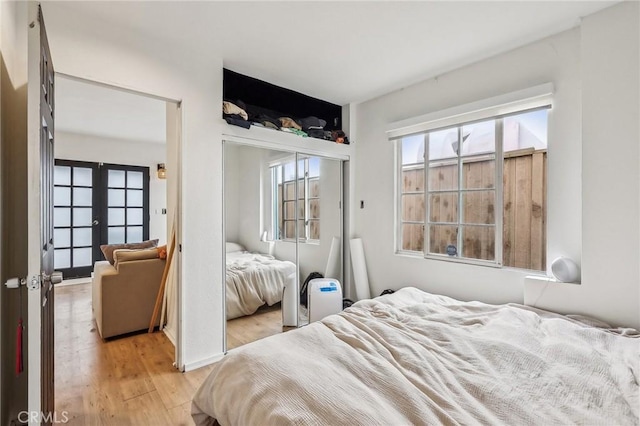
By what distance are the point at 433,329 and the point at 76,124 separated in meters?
5.54

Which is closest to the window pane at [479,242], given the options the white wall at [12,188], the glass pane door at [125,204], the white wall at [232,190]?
the white wall at [232,190]

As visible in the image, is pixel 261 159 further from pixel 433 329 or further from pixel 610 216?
pixel 610 216

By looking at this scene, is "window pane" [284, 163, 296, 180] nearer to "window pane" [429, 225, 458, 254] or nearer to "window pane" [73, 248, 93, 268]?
"window pane" [429, 225, 458, 254]

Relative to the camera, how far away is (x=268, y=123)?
2953 millimetres

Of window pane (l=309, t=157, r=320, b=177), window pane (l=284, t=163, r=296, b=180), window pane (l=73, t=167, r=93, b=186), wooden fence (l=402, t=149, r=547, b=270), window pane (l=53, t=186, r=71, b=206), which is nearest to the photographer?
wooden fence (l=402, t=149, r=547, b=270)

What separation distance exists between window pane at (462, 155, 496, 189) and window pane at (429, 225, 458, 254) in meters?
0.44

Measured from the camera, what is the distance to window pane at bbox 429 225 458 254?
2.87 metres

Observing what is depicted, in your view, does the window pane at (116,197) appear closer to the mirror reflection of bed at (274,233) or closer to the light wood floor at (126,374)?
the light wood floor at (126,374)

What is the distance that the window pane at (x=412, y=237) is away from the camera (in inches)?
124

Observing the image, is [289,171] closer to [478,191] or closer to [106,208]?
[478,191]

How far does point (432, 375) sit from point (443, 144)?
228 centimetres

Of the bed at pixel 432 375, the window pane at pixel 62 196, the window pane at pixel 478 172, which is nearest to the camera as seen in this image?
the bed at pixel 432 375

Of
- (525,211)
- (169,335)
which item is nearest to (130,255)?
(169,335)

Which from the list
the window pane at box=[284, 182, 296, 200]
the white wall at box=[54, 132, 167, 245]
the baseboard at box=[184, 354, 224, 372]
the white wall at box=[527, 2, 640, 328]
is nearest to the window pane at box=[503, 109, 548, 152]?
the white wall at box=[527, 2, 640, 328]
